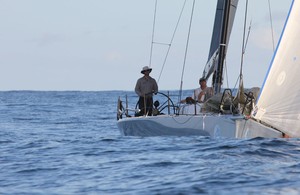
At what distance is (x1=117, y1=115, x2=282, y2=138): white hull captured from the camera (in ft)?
46.6

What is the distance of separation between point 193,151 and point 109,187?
3.46 metres

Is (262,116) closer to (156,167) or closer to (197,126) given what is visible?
(197,126)

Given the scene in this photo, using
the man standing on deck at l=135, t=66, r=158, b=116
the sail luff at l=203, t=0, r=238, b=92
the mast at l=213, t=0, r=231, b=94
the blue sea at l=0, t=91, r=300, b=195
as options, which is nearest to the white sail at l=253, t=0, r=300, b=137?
the blue sea at l=0, t=91, r=300, b=195

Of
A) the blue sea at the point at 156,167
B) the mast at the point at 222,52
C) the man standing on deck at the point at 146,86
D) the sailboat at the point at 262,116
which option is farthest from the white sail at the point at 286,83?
the mast at the point at 222,52

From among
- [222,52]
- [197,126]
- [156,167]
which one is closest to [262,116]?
[197,126]

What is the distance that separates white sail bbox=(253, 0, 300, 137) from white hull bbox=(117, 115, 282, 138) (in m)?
0.53

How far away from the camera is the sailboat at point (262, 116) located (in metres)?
13.1

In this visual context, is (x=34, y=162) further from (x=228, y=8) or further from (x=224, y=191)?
(x=228, y=8)

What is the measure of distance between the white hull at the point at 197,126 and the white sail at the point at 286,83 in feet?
1.74

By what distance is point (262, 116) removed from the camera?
1358 cm

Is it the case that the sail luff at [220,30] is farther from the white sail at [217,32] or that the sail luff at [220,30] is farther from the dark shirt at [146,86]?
the dark shirt at [146,86]

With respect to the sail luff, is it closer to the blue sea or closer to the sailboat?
the sailboat

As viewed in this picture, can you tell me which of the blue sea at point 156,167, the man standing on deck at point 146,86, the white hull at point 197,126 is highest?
the man standing on deck at point 146,86

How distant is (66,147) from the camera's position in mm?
15258
